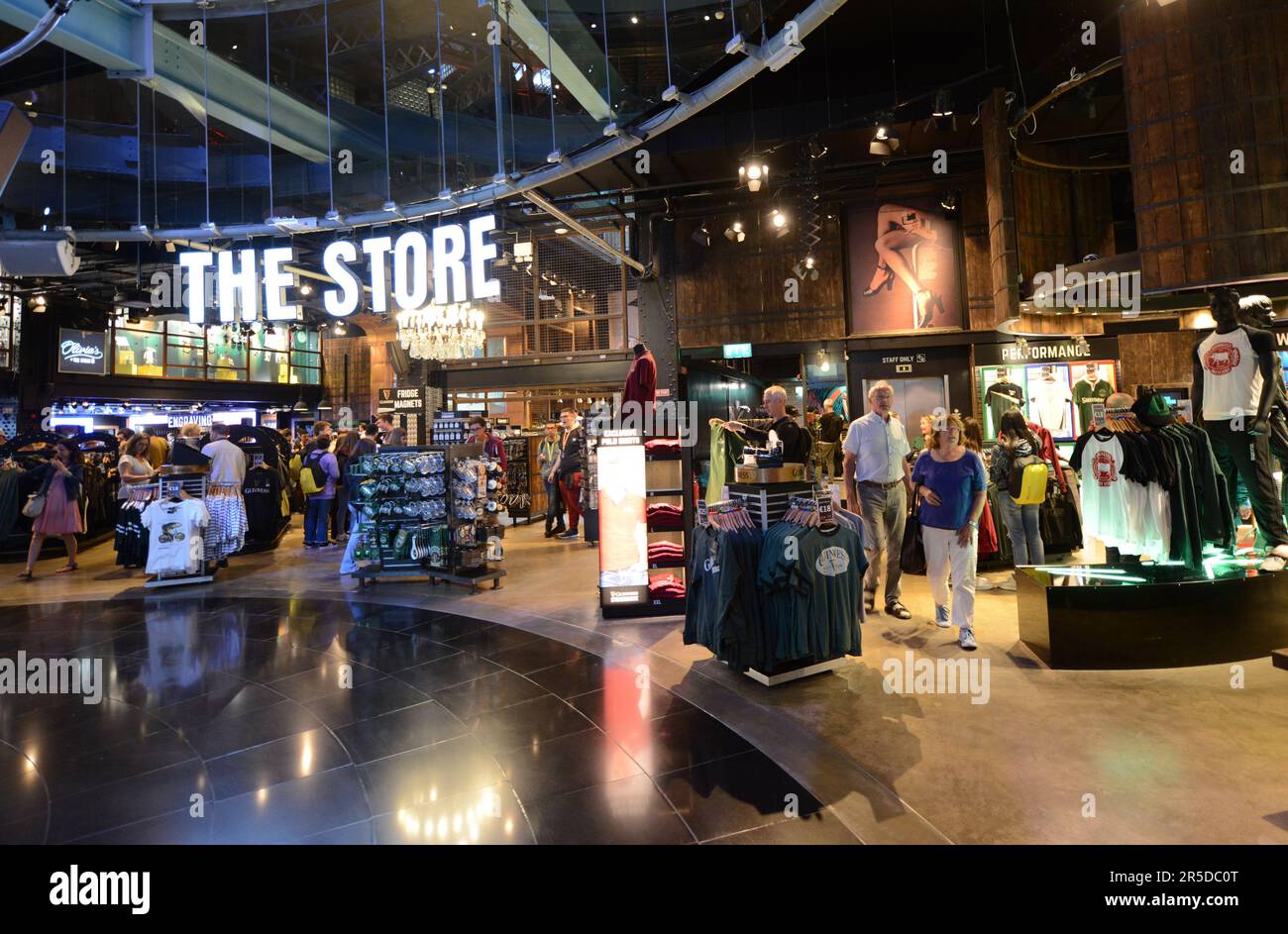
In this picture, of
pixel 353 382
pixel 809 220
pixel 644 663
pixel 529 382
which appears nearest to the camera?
pixel 644 663

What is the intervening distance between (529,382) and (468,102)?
20.5 feet

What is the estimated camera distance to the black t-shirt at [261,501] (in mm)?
8625

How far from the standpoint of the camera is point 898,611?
486 centimetres

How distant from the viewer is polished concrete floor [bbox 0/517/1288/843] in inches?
86.1

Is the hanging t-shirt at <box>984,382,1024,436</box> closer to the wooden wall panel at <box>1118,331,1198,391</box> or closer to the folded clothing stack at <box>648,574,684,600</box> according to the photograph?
the wooden wall panel at <box>1118,331,1198,391</box>

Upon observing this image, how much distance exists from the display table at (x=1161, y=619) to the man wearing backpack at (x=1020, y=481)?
1.65 meters

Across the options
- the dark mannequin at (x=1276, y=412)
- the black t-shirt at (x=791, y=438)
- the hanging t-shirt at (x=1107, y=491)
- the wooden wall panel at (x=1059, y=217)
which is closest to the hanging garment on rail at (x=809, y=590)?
the black t-shirt at (x=791, y=438)

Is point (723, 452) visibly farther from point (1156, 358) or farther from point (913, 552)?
point (1156, 358)

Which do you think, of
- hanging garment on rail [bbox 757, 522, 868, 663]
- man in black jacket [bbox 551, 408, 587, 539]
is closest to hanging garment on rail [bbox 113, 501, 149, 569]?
man in black jacket [bbox 551, 408, 587, 539]

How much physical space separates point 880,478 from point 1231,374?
7.72ft

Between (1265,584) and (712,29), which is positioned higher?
(712,29)
